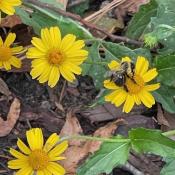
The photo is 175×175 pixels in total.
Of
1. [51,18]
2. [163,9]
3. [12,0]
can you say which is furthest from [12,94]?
[163,9]

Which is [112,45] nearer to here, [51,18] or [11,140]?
[51,18]

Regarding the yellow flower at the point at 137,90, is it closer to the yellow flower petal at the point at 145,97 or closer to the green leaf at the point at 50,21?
the yellow flower petal at the point at 145,97

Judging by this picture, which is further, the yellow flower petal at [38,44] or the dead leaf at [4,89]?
the dead leaf at [4,89]

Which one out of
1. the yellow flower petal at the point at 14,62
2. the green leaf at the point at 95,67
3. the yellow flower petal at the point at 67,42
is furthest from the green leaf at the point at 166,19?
the yellow flower petal at the point at 14,62

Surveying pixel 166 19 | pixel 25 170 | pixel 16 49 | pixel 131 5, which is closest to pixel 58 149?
pixel 25 170

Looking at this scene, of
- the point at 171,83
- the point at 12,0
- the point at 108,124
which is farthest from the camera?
the point at 108,124

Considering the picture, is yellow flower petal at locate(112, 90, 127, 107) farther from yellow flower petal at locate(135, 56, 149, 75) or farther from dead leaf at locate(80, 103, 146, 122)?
dead leaf at locate(80, 103, 146, 122)

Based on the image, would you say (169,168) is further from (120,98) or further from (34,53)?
(34,53)
